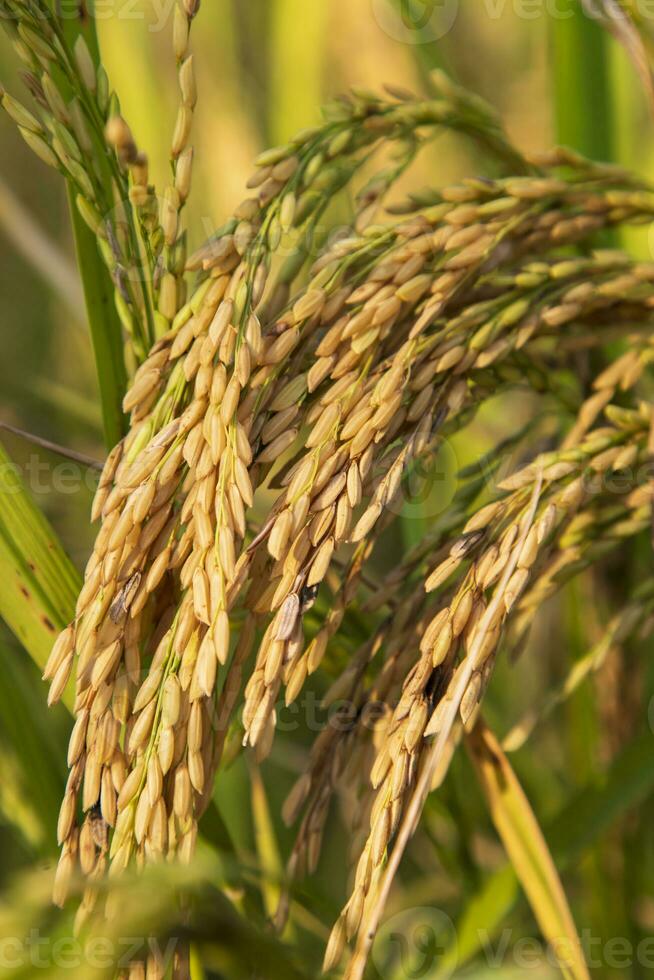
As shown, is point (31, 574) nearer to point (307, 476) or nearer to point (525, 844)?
point (307, 476)

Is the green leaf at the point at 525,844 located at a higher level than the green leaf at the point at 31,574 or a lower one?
lower

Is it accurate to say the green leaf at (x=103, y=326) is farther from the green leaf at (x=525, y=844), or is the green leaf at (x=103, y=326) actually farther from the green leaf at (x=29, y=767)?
the green leaf at (x=525, y=844)

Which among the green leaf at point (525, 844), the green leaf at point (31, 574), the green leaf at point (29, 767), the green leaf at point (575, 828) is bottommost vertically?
the green leaf at point (575, 828)

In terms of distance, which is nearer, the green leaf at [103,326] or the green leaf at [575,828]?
the green leaf at [103,326]

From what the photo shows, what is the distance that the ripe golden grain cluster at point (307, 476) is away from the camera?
539 mm

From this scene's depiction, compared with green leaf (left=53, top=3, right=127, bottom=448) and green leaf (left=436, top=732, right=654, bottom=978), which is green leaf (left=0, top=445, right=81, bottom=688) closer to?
green leaf (left=53, top=3, right=127, bottom=448)

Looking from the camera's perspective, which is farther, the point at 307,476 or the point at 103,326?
the point at 103,326

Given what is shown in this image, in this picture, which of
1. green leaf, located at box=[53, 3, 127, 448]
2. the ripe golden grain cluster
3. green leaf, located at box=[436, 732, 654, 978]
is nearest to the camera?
the ripe golden grain cluster

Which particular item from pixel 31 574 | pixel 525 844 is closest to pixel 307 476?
pixel 31 574

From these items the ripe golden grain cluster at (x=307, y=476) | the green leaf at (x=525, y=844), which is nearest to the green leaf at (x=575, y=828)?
the green leaf at (x=525, y=844)

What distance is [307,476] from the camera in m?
0.55

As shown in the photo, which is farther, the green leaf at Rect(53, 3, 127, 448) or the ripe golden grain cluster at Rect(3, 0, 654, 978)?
the green leaf at Rect(53, 3, 127, 448)

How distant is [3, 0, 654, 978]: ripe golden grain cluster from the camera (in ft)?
1.77

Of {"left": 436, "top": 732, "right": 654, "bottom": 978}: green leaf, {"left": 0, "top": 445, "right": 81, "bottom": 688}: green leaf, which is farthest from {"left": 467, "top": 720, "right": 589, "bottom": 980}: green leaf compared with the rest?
{"left": 0, "top": 445, "right": 81, "bottom": 688}: green leaf
